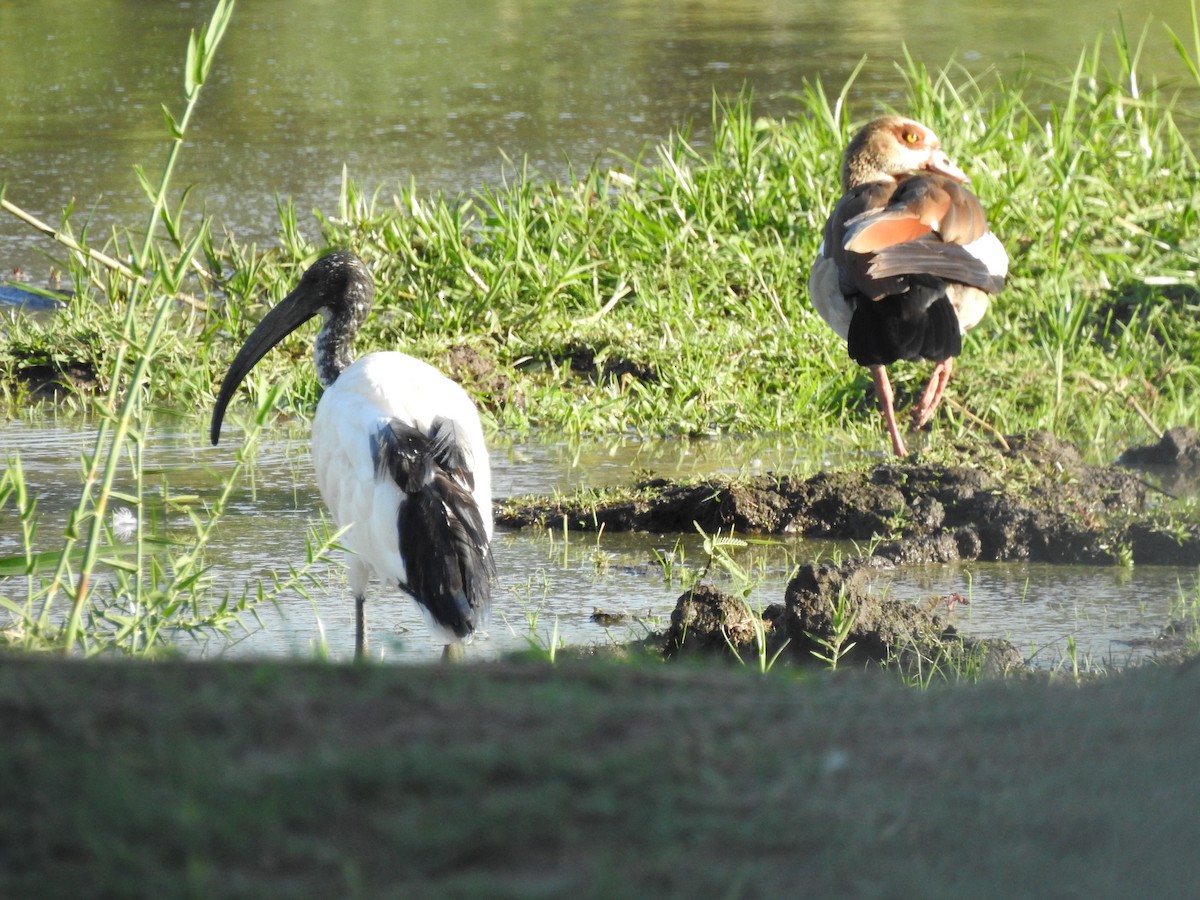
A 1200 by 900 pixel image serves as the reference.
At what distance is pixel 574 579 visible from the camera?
487 centimetres

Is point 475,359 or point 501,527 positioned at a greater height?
point 475,359

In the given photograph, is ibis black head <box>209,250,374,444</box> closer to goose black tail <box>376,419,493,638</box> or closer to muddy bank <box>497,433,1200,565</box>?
muddy bank <box>497,433,1200,565</box>

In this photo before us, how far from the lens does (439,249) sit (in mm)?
7793

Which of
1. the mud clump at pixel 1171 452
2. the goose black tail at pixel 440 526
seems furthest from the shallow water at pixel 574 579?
the mud clump at pixel 1171 452

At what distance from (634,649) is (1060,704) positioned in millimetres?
1837

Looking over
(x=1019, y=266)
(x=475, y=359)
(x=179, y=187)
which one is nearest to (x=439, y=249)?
(x=475, y=359)

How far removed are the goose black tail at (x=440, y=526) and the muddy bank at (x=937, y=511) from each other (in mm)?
835

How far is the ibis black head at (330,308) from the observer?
573cm

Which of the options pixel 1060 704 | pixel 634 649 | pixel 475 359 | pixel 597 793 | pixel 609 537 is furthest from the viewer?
pixel 475 359

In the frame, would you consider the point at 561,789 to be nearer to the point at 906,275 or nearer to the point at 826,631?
the point at 826,631

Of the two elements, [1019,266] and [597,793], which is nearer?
[597,793]

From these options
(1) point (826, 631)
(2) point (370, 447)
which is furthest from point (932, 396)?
(2) point (370, 447)

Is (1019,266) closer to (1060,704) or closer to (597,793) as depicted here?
(1060,704)

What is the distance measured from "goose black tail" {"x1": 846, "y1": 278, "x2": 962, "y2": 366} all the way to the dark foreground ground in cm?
404
